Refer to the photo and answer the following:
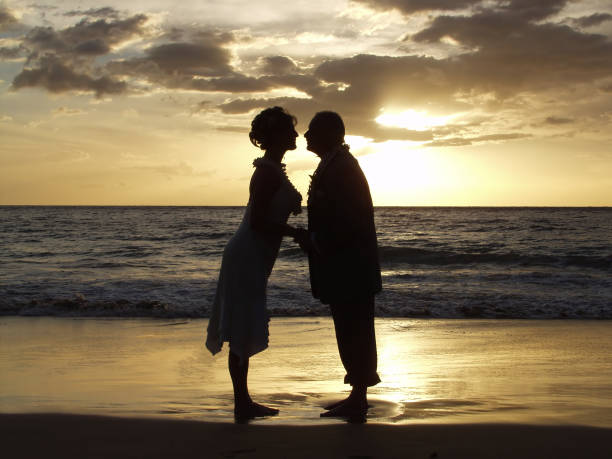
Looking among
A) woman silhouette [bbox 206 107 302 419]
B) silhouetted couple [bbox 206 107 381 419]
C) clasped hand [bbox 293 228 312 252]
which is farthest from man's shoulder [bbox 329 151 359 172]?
clasped hand [bbox 293 228 312 252]

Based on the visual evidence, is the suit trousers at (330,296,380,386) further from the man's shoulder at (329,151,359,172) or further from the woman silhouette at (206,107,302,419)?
the man's shoulder at (329,151,359,172)

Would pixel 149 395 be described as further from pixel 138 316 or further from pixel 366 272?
pixel 138 316

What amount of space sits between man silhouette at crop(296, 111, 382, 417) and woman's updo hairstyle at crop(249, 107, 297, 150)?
0.22 metres

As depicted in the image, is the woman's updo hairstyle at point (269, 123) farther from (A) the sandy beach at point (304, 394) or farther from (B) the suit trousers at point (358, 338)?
(A) the sandy beach at point (304, 394)

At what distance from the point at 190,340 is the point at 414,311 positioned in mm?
4300

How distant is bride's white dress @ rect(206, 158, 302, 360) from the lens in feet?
11.6

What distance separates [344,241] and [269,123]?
0.85 metres

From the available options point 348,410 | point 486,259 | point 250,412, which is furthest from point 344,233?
point 486,259

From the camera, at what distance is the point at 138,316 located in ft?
30.9

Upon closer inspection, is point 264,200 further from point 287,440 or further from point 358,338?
point 287,440

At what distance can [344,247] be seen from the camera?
3.55 meters

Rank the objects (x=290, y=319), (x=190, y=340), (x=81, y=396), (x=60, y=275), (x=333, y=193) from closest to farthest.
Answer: (x=333, y=193) < (x=81, y=396) < (x=190, y=340) < (x=290, y=319) < (x=60, y=275)

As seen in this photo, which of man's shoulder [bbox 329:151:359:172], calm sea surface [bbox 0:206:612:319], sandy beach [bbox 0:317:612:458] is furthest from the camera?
calm sea surface [bbox 0:206:612:319]

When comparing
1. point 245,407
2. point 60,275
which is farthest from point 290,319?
point 60,275
